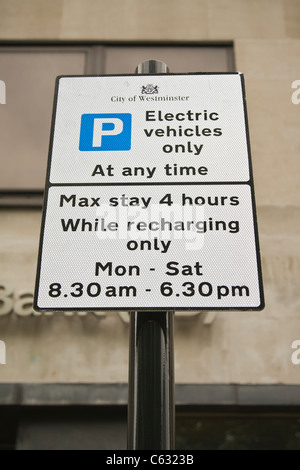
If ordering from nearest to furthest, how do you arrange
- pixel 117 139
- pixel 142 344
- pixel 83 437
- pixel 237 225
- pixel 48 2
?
1. pixel 142 344
2. pixel 237 225
3. pixel 117 139
4. pixel 83 437
5. pixel 48 2

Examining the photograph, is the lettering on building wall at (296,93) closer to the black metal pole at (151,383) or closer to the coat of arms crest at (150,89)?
the coat of arms crest at (150,89)

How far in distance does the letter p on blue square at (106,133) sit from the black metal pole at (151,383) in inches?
28.2

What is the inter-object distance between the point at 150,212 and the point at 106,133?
0.42m

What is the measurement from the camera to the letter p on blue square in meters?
1.88

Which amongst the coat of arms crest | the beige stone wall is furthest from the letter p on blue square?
the beige stone wall

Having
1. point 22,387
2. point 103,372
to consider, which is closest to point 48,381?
point 22,387

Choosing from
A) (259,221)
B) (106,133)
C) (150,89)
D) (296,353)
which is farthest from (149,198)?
(259,221)

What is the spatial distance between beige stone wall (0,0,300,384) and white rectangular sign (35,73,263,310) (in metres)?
3.19

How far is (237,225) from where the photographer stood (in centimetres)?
165

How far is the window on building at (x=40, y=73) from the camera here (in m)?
5.59

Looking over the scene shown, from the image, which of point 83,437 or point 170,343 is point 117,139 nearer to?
point 170,343

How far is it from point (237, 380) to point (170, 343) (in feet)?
11.2

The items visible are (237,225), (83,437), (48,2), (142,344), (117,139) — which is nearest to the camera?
(142,344)

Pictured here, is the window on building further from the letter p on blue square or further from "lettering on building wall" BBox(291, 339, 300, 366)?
the letter p on blue square
